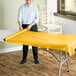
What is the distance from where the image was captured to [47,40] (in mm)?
3090

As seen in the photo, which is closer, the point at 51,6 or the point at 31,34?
the point at 31,34

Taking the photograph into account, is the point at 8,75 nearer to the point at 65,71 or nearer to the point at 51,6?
the point at 65,71

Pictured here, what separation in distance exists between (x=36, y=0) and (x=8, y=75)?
7.41 feet

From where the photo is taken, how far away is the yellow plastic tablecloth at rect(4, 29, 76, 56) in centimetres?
281

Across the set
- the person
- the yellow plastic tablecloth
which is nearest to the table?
the yellow plastic tablecloth

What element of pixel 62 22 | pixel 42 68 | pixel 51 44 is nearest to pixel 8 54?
pixel 42 68

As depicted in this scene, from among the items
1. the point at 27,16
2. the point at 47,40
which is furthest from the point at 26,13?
the point at 47,40

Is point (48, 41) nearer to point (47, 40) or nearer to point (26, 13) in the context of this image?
point (47, 40)

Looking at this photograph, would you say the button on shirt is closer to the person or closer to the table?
the person

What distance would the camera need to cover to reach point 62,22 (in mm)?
5246

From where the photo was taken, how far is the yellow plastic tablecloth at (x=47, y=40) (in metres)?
2.81

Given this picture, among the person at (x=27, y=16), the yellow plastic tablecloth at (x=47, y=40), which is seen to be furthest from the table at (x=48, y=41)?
the person at (x=27, y=16)

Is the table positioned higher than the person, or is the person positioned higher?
the person

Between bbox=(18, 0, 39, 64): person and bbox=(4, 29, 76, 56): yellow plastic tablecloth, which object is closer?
bbox=(4, 29, 76, 56): yellow plastic tablecloth
